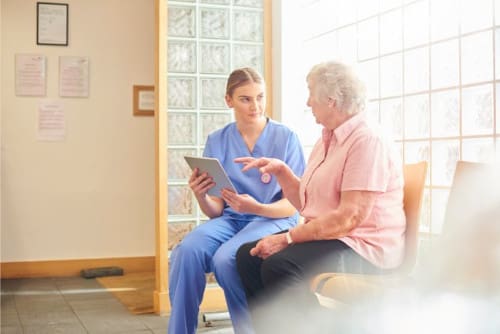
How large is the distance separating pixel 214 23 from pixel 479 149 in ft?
6.29

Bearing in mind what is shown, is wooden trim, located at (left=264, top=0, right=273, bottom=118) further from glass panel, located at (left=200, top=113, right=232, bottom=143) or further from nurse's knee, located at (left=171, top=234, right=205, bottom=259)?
nurse's knee, located at (left=171, top=234, right=205, bottom=259)

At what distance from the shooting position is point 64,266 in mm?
5523

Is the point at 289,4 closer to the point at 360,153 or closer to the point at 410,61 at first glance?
the point at 410,61

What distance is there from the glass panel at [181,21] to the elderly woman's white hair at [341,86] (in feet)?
5.84

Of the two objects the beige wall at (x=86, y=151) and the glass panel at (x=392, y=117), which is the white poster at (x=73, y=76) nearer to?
the beige wall at (x=86, y=151)

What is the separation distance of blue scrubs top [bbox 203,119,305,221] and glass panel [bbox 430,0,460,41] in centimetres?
72

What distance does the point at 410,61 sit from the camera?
311 centimetres

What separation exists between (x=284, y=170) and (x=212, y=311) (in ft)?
5.07

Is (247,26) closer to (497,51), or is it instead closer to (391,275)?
(497,51)

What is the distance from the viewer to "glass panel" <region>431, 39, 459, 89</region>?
9.21 feet

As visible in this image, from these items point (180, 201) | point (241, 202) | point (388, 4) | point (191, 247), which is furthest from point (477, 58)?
point (180, 201)

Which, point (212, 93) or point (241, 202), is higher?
point (212, 93)

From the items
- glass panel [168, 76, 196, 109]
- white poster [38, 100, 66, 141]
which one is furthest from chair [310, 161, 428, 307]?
white poster [38, 100, 66, 141]

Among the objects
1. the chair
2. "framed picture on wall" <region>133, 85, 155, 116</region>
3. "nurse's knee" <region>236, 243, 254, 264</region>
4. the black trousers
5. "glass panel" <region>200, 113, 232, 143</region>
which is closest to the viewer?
the chair
